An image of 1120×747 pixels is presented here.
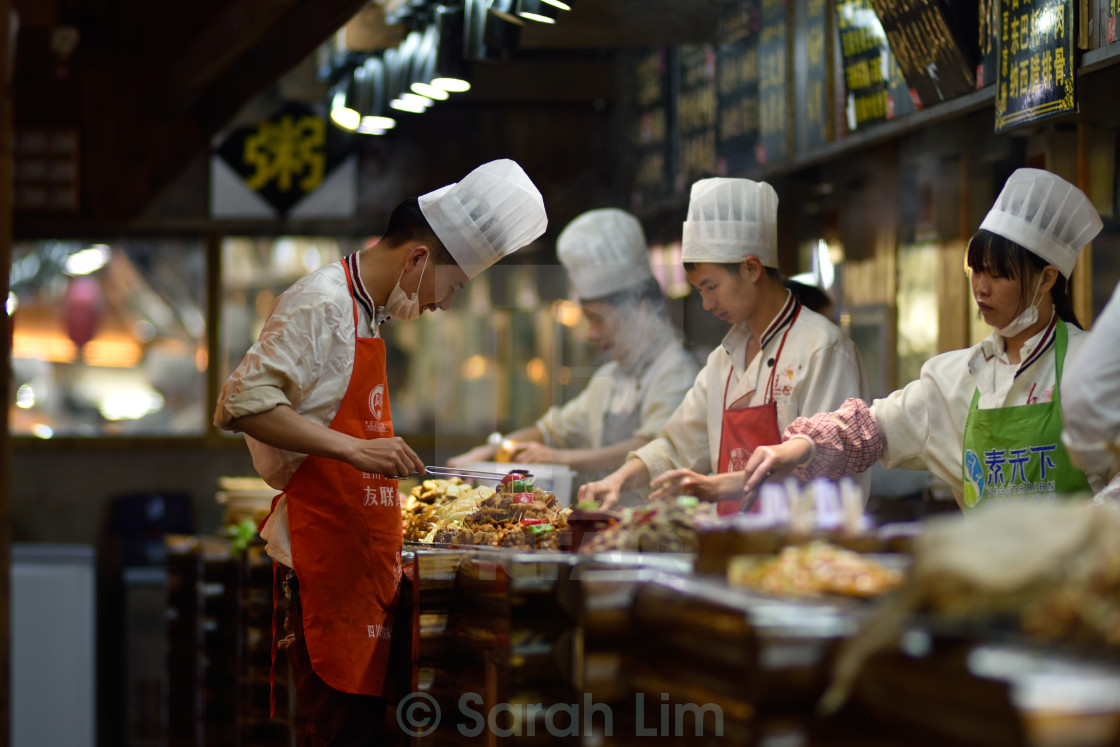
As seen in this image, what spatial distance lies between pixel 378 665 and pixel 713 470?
3.96 ft

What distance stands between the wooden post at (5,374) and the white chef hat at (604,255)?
2.19 meters

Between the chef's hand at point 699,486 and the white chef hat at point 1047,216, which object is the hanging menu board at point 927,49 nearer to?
the white chef hat at point 1047,216

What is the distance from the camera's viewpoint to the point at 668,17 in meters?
5.33

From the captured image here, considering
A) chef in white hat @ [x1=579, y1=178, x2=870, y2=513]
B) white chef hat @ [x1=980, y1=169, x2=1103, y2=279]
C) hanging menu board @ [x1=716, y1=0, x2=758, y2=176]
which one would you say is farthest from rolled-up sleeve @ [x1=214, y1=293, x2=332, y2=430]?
hanging menu board @ [x1=716, y1=0, x2=758, y2=176]

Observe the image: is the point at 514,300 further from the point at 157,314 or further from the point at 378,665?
the point at 157,314

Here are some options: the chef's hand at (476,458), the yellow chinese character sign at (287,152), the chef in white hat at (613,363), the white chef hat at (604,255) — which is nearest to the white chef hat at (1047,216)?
the chef in white hat at (613,363)

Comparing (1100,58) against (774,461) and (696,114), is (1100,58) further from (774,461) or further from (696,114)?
(696,114)

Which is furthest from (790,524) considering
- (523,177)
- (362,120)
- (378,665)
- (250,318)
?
(250,318)

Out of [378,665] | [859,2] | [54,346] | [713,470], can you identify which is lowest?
[378,665]

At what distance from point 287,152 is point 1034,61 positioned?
5573mm

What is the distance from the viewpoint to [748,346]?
139 inches

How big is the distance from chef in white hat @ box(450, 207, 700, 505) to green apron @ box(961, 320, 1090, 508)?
5.19 feet

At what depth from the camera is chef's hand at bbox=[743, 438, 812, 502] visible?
2.59 m

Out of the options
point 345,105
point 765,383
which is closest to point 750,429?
point 765,383
